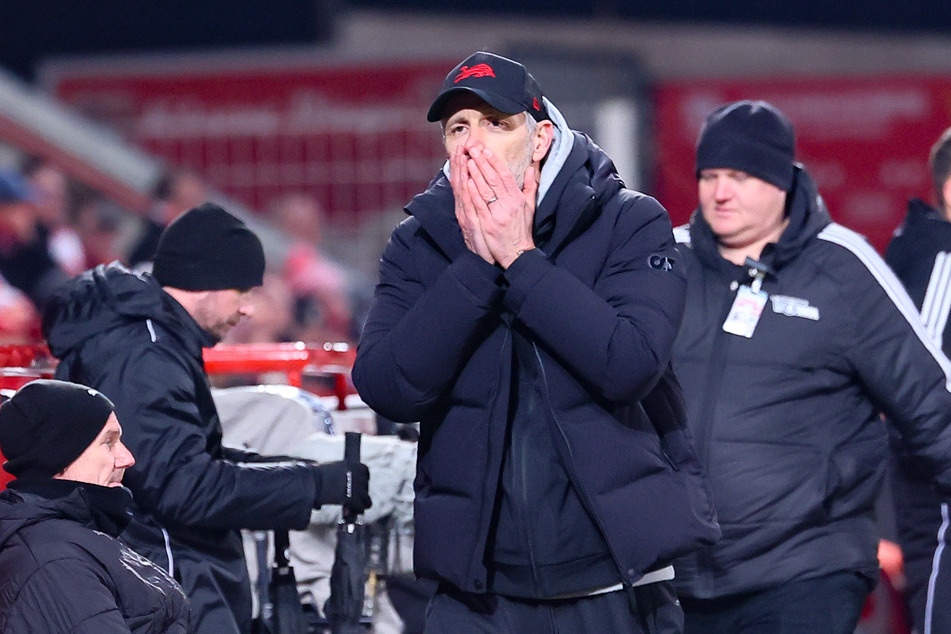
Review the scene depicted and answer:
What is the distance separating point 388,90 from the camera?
11797 millimetres

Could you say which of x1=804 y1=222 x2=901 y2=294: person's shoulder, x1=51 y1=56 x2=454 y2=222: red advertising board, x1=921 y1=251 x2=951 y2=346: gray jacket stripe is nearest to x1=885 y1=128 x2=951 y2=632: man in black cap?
x1=921 y1=251 x2=951 y2=346: gray jacket stripe

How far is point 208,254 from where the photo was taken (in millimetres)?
3811

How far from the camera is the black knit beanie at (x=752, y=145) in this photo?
4.09m

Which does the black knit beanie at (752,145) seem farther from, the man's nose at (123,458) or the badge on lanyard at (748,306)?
the man's nose at (123,458)

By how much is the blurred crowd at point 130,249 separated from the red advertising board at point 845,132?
287cm

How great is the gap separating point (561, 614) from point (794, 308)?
1.32 m

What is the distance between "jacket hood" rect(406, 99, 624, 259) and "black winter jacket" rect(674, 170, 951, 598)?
985 mm

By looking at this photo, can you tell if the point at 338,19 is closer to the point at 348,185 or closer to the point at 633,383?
the point at 348,185

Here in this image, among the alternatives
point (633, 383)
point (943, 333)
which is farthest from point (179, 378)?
point (943, 333)

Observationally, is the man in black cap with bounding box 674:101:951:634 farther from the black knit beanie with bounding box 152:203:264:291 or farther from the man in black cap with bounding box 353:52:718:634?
the black knit beanie with bounding box 152:203:264:291

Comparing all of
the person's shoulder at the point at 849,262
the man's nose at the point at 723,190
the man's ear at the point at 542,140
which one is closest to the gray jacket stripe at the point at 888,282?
the person's shoulder at the point at 849,262

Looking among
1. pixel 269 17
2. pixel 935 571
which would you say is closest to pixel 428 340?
pixel 935 571

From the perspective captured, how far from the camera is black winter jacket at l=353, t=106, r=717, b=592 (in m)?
2.76

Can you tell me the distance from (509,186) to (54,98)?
32.4 ft
